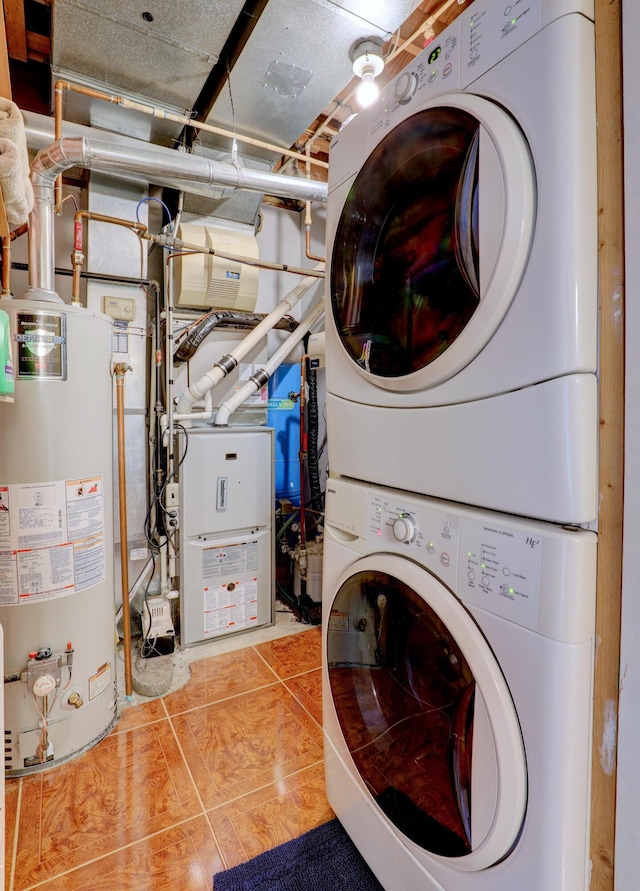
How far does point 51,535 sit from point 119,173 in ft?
5.48

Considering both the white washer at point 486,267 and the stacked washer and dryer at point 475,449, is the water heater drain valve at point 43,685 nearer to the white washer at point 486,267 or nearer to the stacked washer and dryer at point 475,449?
the stacked washer and dryer at point 475,449

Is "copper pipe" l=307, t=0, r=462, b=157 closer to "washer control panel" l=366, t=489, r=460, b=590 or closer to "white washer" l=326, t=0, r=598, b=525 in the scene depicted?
"white washer" l=326, t=0, r=598, b=525

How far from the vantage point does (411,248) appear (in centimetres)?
100

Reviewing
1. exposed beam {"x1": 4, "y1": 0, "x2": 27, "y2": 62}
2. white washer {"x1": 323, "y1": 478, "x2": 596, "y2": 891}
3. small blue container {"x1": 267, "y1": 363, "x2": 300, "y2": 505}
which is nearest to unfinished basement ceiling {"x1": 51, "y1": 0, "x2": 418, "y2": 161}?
exposed beam {"x1": 4, "y1": 0, "x2": 27, "y2": 62}

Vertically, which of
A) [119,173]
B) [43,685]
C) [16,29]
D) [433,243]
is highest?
[16,29]

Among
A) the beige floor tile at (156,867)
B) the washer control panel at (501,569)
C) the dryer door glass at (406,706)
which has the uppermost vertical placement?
the washer control panel at (501,569)

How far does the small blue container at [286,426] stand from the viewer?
3.11m

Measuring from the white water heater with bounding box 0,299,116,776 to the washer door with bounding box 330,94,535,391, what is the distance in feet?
3.49

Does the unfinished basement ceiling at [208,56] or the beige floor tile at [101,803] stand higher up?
the unfinished basement ceiling at [208,56]

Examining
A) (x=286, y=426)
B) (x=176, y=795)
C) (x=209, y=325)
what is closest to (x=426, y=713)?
(x=176, y=795)

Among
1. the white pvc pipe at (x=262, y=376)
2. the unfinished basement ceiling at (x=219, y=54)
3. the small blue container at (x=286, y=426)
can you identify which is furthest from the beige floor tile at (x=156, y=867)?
the unfinished basement ceiling at (x=219, y=54)

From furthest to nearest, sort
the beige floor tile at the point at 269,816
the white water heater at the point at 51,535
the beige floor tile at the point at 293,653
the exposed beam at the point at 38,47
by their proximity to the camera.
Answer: the beige floor tile at the point at 293,653 → the exposed beam at the point at 38,47 → the white water heater at the point at 51,535 → the beige floor tile at the point at 269,816

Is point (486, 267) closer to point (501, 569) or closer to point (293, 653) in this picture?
point (501, 569)

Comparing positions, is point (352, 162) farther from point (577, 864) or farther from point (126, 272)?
point (126, 272)
